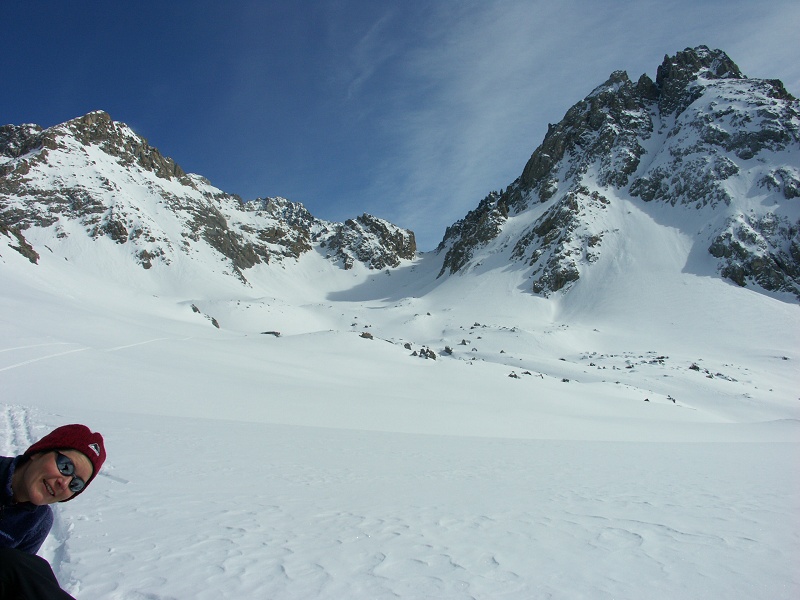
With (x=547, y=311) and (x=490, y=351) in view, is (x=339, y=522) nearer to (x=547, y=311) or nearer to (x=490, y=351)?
(x=490, y=351)

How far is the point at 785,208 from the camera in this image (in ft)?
259

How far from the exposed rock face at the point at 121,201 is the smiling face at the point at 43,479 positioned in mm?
98644

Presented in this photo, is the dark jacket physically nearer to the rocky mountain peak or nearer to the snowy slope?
the snowy slope

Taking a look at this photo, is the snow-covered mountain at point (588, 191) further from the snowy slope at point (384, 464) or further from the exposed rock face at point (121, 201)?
the snowy slope at point (384, 464)

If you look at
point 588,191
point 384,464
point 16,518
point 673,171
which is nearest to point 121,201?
point 588,191

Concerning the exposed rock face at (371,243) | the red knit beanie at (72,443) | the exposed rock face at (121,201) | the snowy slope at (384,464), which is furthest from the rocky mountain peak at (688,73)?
the red knit beanie at (72,443)

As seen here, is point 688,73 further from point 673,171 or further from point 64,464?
point 64,464

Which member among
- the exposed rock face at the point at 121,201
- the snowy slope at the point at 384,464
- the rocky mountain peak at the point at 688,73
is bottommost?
the snowy slope at the point at 384,464

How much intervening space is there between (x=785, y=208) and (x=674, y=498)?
329 feet

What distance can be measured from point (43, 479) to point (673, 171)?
386ft

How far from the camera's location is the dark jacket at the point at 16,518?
258cm

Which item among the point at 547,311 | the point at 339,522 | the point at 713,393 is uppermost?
the point at 547,311

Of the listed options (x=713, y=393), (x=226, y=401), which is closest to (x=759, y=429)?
(x=713, y=393)

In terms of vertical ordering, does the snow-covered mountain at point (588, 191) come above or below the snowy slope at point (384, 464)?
above
